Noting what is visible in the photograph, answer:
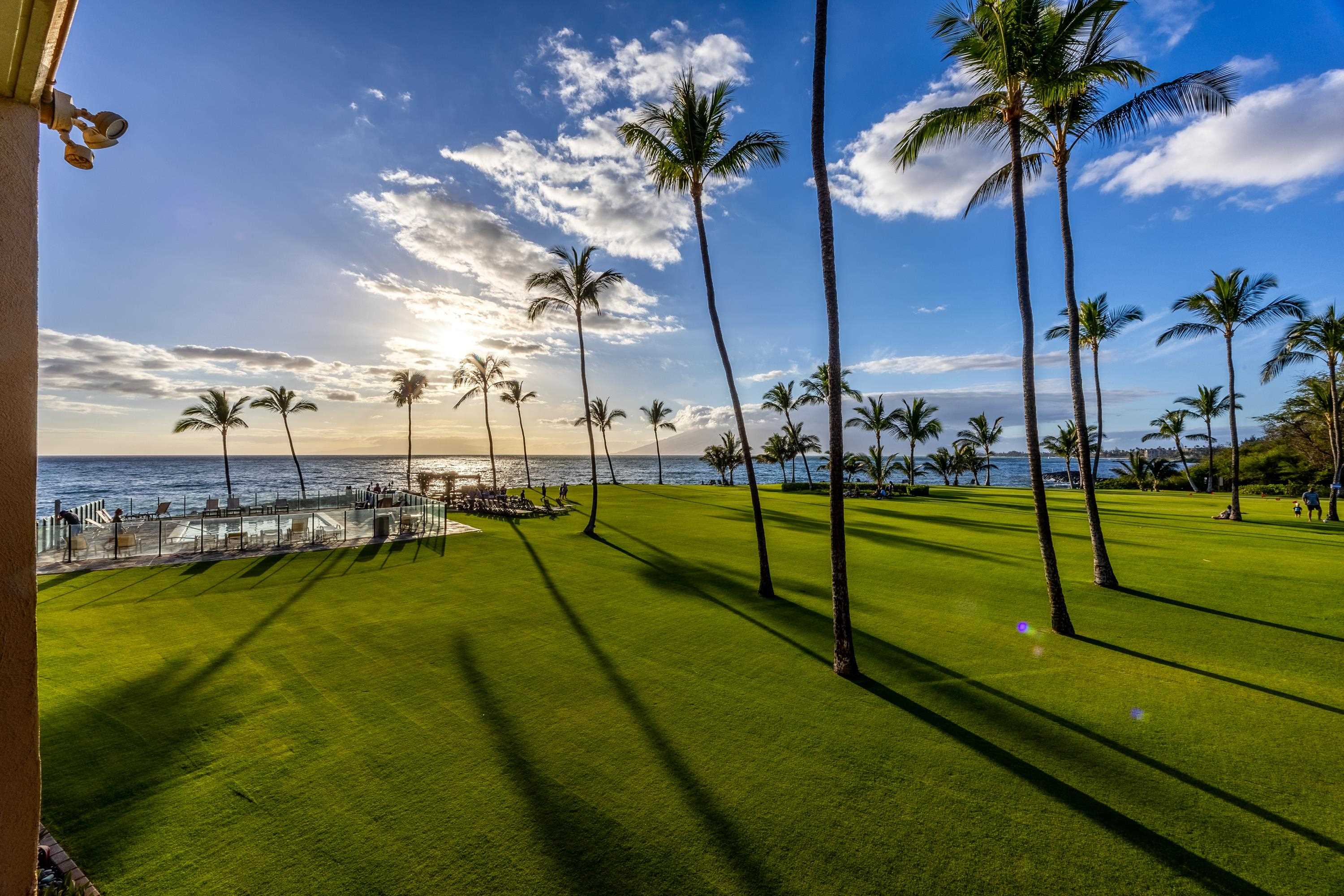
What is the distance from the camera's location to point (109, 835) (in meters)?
4.10

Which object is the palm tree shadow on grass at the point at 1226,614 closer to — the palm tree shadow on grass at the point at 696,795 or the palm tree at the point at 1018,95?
the palm tree at the point at 1018,95

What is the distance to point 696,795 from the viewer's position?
4.68m

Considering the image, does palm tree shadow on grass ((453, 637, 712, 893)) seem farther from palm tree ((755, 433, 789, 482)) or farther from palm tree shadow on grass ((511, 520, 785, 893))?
palm tree ((755, 433, 789, 482))

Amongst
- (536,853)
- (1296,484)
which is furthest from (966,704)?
(1296,484)

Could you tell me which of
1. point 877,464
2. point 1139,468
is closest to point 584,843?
point 877,464

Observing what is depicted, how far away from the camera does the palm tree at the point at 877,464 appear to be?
41.3 meters

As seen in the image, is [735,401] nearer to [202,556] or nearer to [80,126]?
[80,126]

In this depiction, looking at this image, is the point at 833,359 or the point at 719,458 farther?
the point at 719,458

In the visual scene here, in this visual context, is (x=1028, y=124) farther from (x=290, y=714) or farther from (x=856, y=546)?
(x=290, y=714)

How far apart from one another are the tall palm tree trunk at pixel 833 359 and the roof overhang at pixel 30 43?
726cm

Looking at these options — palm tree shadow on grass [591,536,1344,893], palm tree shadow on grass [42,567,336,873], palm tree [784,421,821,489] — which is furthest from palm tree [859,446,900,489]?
palm tree shadow on grass [42,567,336,873]

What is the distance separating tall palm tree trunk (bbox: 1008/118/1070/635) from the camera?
8812 mm

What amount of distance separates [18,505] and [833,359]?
7.84m

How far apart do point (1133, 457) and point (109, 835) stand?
70520mm
